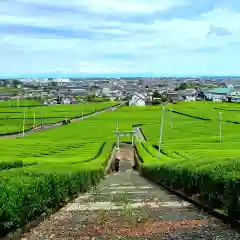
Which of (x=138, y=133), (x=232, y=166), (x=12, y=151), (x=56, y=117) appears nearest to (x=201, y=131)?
(x=138, y=133)

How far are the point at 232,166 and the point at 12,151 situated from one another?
164 ft

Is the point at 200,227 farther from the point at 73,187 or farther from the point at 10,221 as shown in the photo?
the point at 73,187

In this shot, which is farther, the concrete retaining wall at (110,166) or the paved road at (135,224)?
the concrete retaining wall at (110,166)

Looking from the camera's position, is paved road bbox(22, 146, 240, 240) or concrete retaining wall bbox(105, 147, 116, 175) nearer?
paved road bbox(22, 146, 240, 240)

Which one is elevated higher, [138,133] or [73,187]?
[73,187]

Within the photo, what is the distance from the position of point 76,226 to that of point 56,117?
126m

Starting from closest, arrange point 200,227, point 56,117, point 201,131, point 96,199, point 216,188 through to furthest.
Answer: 1. point 200,227
2. point 216,188
3. point 96,199
4. point 201,131
5. point 56,117

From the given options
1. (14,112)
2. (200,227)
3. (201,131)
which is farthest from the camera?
(14,112)

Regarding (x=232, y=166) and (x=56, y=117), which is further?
(x=56, y=117)

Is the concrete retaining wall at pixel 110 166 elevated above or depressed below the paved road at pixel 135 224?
below

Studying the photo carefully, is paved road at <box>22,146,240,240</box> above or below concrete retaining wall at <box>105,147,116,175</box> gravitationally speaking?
above

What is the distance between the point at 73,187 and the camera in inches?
832

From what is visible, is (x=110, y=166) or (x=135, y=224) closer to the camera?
(x=135, y=224)

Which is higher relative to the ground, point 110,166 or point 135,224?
point 135,224
